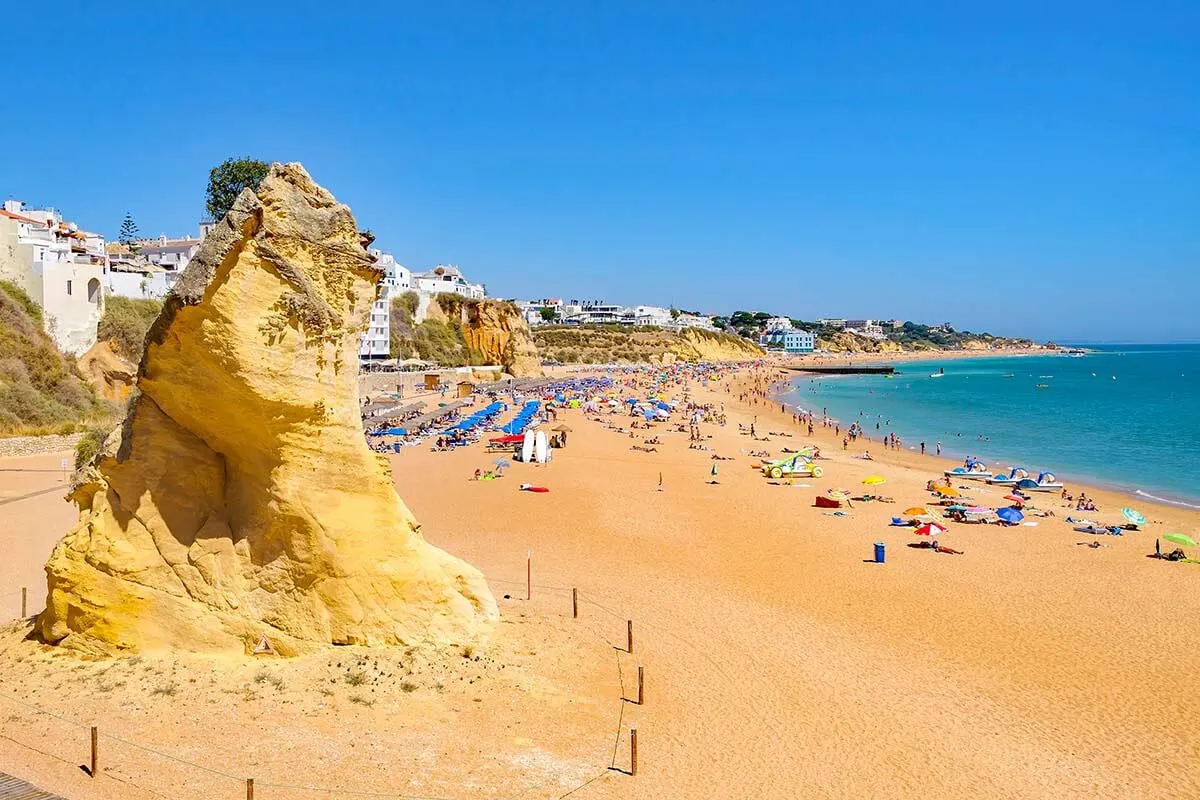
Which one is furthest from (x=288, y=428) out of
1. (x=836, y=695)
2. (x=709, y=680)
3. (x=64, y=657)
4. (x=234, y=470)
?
(x=836, y=695)

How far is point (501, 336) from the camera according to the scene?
73562 millimetres

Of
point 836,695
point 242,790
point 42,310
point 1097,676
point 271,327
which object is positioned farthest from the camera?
point 42,310

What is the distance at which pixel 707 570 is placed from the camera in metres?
14.9

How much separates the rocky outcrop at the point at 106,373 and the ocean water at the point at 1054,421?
34492mm

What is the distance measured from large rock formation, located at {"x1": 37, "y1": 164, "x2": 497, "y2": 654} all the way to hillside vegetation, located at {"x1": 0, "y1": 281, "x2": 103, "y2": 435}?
21.4 m

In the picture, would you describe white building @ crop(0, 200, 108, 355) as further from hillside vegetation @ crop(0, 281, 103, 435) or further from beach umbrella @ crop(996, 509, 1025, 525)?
beach umbrella @ crop(996, 509, 1025, 525)

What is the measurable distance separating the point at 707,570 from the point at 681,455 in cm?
1662

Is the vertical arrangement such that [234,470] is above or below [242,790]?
above

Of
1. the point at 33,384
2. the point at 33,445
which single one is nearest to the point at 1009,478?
the point at 33,445

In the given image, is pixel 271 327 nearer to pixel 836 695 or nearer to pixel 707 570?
pixel 836 695

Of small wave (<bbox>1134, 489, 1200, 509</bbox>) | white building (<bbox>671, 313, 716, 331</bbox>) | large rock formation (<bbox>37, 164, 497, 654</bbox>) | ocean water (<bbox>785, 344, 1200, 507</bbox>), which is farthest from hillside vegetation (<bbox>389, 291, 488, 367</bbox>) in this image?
white building (<bbox>671, 313, 716, 331</bbox>)

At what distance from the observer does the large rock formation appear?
311 inches

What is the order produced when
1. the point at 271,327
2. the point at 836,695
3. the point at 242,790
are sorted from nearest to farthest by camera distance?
the point at 242,790 → the point at 271,327 → the point at 836,695

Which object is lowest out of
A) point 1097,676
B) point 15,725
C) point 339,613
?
point 1097,676
